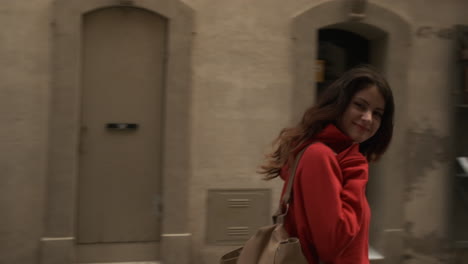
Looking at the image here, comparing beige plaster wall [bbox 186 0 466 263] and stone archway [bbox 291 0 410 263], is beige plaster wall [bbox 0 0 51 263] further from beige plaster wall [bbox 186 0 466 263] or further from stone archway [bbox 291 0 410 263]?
stone archway [bbox 291 0 410 263]

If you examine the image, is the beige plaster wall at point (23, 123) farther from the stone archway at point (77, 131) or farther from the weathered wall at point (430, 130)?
the weathered wall at point (430, 130)

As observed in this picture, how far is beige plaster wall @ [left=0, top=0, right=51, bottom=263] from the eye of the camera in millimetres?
5152

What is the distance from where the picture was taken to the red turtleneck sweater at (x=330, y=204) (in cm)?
185

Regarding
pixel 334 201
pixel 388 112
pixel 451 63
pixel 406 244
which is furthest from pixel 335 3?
pixel 334 201

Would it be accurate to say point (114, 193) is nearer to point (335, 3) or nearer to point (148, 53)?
point (148, 53)

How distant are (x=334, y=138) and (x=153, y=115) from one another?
3788 mm

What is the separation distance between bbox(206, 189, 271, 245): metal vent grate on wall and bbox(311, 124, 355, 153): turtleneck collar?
3700 millimetres

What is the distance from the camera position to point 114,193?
5543 mm

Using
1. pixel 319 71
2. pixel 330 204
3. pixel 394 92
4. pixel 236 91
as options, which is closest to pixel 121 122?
pixel 236 91

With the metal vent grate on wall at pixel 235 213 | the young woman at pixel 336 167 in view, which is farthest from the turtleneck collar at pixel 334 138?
the metal vent grate on wall at pixel 235 213

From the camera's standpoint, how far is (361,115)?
2.11 m

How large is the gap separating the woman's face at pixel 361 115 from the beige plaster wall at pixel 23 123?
3.92 meters

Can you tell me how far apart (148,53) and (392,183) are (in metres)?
3.20

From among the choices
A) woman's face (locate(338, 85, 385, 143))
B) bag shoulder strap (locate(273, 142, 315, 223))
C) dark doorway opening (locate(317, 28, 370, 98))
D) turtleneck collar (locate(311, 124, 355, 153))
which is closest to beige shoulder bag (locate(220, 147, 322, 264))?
bag shoulder strap (locate(273, 142, 315, 223))
